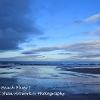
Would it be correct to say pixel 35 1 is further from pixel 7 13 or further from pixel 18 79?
pixel 18 79

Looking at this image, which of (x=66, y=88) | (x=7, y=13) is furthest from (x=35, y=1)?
(x=66, y=88)

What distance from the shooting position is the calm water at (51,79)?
3.31 meters

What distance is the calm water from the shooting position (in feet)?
10.9

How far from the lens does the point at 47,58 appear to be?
3.43 m

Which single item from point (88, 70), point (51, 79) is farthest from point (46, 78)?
point (88, 70)

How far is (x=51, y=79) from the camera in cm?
340

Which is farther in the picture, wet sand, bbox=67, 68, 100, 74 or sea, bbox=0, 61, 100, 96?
wet sand, bbox=67, 68, 100, 74

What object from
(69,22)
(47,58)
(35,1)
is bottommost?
(47,58)

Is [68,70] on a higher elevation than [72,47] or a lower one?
lower

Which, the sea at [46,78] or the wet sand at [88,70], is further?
the wet sand at [88,70]

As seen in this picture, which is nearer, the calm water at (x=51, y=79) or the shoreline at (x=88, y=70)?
the calm water at (x=51, y=79)

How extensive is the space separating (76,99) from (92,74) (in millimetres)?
347

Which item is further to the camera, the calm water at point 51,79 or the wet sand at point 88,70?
the wet sand at point 88,70

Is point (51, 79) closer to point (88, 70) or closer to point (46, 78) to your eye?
point (46, 78)
